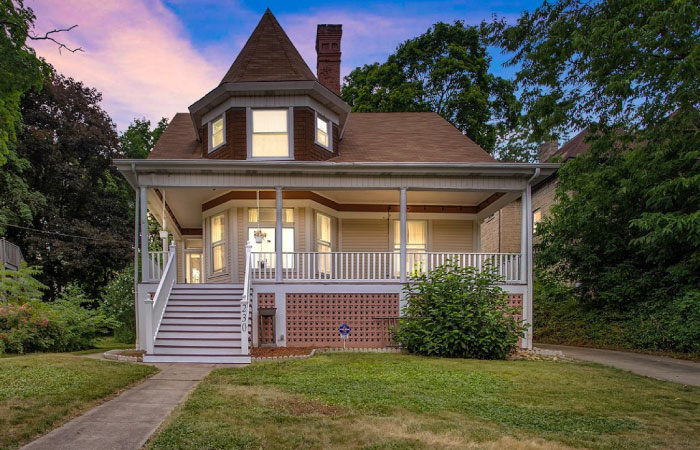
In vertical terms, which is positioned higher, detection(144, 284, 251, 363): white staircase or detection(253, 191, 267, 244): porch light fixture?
detection(253, 191, 267, 244): porch light fixture

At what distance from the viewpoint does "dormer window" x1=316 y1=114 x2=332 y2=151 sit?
14.9m

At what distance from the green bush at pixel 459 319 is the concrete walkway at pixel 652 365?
2.17 metres

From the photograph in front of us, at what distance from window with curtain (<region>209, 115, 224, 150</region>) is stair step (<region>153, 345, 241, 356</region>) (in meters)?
Answer: 6.15

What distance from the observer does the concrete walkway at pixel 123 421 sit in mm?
4602

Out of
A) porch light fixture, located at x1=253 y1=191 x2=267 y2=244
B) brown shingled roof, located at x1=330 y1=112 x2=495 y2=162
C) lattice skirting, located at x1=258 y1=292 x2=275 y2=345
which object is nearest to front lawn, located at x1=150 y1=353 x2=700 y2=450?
lattice skirting, located at x1=258 y1=292 x2=275 y2=345

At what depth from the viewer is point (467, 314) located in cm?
1105

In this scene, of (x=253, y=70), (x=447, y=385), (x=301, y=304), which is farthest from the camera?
(x=253, y=70)

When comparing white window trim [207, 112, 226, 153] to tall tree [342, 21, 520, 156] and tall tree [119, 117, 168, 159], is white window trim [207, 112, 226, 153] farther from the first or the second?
tall tree [119, 117, 168, 159]

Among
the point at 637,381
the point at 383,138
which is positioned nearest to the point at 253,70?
the point at 383,138

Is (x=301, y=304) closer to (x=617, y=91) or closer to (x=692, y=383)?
(x=692, y=383)

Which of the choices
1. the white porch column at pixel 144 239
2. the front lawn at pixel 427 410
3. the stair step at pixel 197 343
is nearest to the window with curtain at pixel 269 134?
the white porch column at pixel 144 239

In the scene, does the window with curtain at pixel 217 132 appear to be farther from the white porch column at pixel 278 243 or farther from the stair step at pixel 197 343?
the stair step at pixel 197 343

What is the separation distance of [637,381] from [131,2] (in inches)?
645

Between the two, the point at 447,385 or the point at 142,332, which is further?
the point at 142,332
